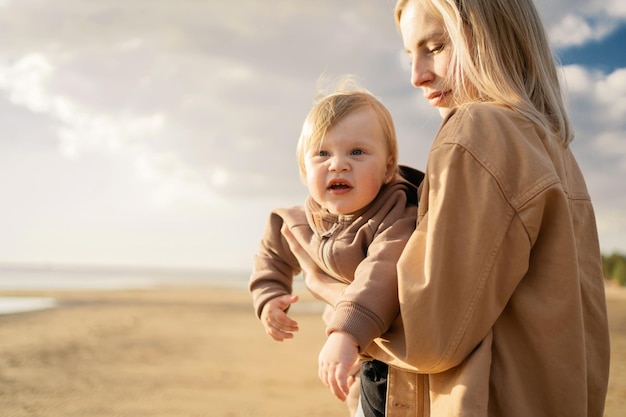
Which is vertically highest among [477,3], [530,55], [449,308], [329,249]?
[477,3]

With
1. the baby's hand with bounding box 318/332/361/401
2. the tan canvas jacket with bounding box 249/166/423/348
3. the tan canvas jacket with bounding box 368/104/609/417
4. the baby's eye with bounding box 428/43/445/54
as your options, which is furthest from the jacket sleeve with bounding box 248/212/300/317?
the baby's eye with bounding box 428/43/445/54

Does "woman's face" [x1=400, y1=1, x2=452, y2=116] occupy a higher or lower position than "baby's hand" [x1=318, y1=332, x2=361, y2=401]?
higher

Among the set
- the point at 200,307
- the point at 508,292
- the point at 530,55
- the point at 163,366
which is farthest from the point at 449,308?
the point at 200,307

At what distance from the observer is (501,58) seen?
204 cm

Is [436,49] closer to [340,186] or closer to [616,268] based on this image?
[340,186]

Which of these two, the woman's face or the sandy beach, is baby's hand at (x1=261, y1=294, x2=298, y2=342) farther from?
the sandy beach

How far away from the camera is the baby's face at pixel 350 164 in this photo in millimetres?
2309

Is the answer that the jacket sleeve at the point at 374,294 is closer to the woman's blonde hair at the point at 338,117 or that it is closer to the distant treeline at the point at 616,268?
the woman's blonde hair at the point at 338,117

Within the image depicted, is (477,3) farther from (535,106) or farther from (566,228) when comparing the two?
(566,228)

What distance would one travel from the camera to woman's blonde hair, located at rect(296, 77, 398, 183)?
2.38m

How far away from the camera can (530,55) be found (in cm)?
210

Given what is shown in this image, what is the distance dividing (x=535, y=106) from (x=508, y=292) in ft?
2.24

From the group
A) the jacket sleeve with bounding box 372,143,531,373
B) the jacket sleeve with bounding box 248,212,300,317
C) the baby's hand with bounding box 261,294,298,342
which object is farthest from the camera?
the jacket sleeve with bounding box 248,212,300,317

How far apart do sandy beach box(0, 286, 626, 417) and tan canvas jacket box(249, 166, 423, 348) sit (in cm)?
383
